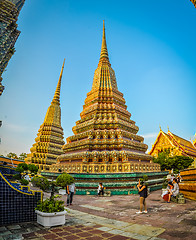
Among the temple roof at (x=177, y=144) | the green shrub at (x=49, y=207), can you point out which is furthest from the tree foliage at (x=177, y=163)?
the green shrub at (x=49, y=207)

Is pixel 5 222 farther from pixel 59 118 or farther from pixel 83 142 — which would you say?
pixel 59 118

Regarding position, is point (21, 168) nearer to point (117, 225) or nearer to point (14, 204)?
point (14, 204)

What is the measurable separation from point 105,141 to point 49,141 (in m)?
18.0

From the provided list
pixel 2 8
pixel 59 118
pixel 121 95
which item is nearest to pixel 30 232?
pixel 2 8

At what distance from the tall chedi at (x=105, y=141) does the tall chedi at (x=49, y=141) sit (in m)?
10.7

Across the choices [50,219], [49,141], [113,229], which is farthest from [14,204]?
[49,141]

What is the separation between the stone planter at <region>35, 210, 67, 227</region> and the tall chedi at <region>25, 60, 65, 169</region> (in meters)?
23.6

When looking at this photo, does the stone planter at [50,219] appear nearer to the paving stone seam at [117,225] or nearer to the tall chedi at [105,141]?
the paving stone seam at [117,225]

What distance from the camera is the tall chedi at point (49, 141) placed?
1102 inches

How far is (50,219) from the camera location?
4578mm

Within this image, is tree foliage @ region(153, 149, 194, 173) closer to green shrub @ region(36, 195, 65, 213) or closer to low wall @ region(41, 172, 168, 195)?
low wall @ region(41, 172, 168, 195)

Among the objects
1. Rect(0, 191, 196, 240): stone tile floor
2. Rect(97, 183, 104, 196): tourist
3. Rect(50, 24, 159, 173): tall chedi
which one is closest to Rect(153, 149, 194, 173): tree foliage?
Rect(50, 24, 159, 173): tall chedi

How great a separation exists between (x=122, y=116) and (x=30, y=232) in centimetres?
1508

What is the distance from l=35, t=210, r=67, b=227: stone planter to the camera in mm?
4551
